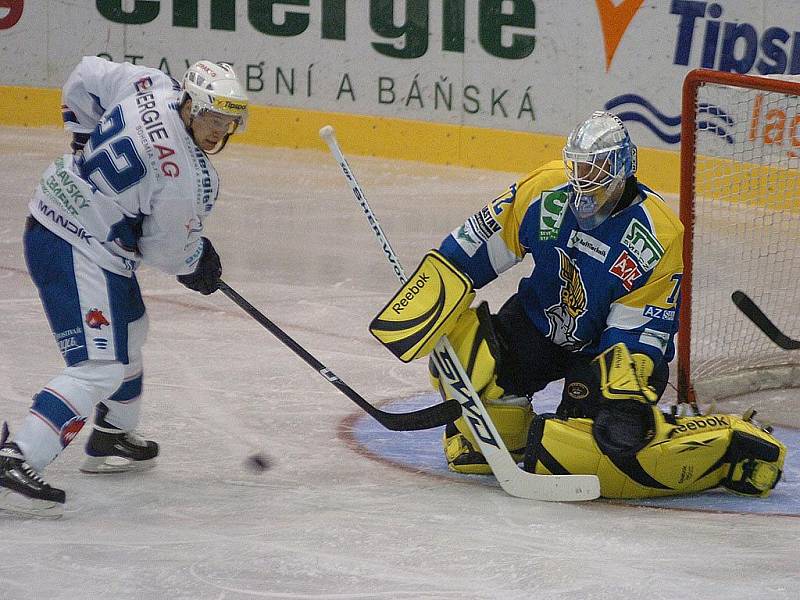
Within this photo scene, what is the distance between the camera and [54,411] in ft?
10.6

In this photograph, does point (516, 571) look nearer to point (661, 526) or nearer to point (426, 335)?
point (661, 526)

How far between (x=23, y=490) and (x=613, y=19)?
5603 mm

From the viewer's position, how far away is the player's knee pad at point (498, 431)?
3.66 m

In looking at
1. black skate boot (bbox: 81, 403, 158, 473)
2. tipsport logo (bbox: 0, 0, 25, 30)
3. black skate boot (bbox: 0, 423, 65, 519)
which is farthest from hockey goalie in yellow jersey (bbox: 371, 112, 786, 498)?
tipsport logo (bbox: 0, 0, 25, 30)

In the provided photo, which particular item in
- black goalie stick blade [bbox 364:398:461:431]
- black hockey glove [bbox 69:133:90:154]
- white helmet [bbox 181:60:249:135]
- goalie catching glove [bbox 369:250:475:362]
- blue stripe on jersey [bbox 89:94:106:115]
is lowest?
black goalie stick blade [bbox 364:398:461:431]

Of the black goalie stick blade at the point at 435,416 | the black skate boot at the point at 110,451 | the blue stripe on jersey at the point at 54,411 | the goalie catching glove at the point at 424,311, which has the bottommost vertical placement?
the black skate boot at the point at 110,451

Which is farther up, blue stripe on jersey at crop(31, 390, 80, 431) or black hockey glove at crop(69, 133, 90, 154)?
black hockey glove at crop(69, 133, 90, 154)

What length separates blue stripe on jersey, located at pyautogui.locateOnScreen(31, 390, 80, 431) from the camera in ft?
10.6

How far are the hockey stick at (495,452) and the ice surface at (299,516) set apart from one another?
0.04m

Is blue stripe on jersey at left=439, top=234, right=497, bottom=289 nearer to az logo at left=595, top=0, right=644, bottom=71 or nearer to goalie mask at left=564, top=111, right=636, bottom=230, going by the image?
goalie mask at left=564, top=111, right=636, bottom=230

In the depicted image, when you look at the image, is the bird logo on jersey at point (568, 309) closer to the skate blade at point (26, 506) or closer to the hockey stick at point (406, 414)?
the hockey stick at point (406, 414)

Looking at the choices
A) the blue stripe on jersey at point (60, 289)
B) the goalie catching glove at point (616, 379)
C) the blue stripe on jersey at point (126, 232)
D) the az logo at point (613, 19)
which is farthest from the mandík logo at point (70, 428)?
the az logo at point (613, 19)

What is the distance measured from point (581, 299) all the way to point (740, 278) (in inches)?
73.1

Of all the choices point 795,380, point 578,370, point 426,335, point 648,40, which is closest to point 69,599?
point 426,335
